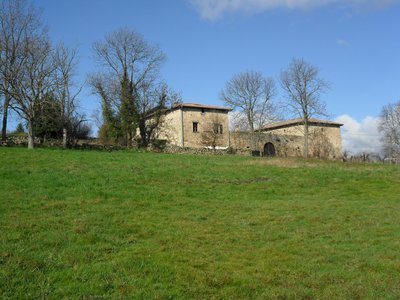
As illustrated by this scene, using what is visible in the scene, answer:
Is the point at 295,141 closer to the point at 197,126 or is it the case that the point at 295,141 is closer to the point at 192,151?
the point at 197,126

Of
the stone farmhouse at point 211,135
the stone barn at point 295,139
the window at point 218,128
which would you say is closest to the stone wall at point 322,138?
the stone barn at point 295,139

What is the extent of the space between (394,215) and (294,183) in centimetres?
690

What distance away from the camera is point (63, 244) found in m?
8.19

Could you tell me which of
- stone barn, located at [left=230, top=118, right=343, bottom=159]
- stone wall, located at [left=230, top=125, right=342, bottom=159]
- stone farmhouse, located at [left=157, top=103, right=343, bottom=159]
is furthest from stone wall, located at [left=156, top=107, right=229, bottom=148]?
stone barn, located at [left=230, top=118, right=343, bottom=159]

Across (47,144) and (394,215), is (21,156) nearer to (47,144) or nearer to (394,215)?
(47,144)

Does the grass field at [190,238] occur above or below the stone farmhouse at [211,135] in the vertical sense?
below

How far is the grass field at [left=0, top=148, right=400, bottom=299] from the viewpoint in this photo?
6.51 m

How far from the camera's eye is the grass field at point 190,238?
651cm

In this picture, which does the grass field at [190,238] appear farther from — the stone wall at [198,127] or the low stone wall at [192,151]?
the stone wall at [198,127]

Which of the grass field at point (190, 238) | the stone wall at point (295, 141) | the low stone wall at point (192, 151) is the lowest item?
the grass field at point (190, 238)

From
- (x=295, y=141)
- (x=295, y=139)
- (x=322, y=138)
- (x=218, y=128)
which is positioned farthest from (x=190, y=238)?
(x=322, y=138)

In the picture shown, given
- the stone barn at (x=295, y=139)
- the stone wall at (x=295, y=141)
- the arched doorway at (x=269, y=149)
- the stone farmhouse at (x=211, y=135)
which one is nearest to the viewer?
the stone farmhouse at (x=211, y=135)

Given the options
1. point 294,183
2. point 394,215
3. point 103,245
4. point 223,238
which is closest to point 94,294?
point 103,245

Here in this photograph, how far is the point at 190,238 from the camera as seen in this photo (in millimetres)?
9312
